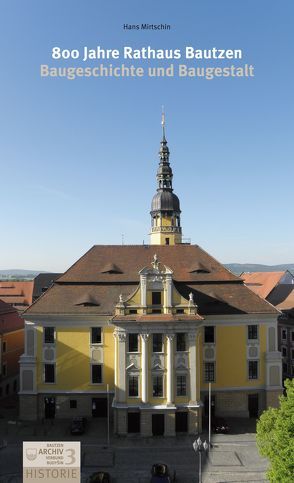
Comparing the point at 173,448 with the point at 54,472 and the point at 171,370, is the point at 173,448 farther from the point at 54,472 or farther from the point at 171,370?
the point at 54,472

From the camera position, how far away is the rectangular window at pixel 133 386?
3859 cm

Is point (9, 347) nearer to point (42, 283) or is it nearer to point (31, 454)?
point (42, 283)

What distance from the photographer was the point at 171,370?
3816 centimetres

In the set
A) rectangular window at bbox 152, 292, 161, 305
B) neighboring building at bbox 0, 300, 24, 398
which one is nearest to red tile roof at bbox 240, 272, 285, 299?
rectangular window at bbox 152, 292, 161, 305

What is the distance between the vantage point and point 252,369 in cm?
4309

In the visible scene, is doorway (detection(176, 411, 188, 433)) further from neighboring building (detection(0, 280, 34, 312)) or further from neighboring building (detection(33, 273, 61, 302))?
neighboring building (detection(0, 280, 34, 312))

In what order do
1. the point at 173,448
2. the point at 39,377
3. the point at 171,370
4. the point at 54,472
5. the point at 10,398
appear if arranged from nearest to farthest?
the point at 54,472
the point at 173,448
the point at 171,370
the point at 39,377
the point at 10,398

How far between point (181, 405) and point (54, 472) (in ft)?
64.4

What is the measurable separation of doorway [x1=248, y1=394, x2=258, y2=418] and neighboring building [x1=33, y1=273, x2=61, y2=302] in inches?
1593

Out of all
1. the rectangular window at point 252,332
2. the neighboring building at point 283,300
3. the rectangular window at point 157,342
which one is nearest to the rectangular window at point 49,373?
the rectangular window at point 157,342

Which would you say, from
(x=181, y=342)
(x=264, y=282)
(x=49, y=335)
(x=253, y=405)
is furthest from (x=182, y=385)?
(x=264, y=282)

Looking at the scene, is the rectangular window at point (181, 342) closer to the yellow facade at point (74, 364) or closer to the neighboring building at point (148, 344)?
the neighboring building at point (148, 344)

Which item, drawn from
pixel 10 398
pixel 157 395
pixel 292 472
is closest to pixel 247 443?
pixel 157 395

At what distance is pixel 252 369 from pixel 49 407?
20853 mm
